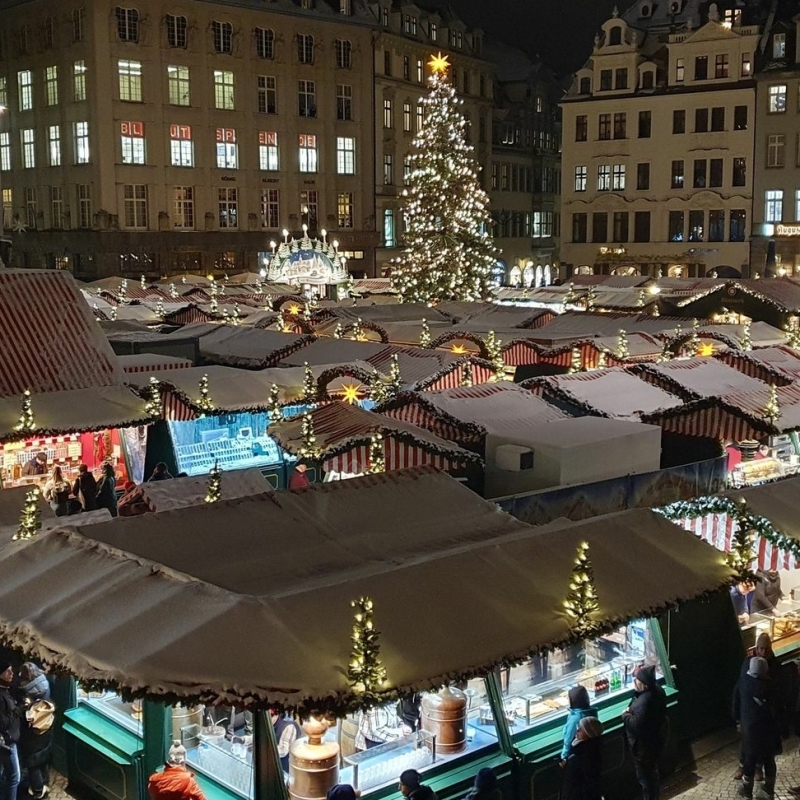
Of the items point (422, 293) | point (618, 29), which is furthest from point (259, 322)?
point (618, 29)

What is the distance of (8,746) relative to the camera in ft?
32.4

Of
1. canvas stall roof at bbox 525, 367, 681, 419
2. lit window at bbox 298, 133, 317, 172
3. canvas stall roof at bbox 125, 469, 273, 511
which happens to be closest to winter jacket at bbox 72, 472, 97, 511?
canvas stall roof at bbox 125, 469, 273, 511

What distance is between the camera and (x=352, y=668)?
25.6ft

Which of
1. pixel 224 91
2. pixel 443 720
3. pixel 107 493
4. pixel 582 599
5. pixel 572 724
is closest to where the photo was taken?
pixel 582 599

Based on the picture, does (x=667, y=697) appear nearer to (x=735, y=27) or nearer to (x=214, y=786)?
(x=214, y=786)

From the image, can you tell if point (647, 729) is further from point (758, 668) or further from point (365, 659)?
point (365, 659)

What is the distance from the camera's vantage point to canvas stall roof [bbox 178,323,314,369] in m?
25.4

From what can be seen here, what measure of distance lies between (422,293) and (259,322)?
10.9 meters

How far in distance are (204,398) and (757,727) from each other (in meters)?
12.0

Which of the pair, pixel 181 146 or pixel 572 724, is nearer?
pixel 572 724

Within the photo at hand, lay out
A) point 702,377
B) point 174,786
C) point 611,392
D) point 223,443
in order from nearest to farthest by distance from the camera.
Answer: point 174,786 < point 611,392 < point 702,377 < point 223,443

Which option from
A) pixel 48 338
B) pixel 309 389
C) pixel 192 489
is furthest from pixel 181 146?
pixel 192 489

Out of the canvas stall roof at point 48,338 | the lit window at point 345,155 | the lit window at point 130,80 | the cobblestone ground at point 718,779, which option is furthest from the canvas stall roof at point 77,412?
the lit window at point 345,155

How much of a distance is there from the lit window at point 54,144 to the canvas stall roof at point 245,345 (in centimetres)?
3387
